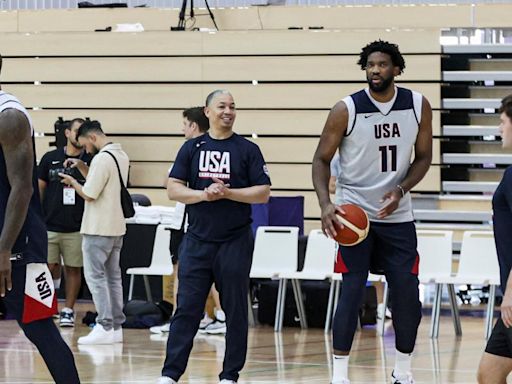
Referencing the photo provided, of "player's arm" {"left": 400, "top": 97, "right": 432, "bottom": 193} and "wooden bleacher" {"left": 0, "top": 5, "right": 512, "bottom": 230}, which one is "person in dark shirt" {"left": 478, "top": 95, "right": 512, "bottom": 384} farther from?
"wooden bleacher" {"left": 0, "top": 5, "right": 512, "bottom": 230}

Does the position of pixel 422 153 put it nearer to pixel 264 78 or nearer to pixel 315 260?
pixel 315 260

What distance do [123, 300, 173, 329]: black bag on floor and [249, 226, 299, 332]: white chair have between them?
0.82 m

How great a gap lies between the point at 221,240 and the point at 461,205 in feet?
24.9

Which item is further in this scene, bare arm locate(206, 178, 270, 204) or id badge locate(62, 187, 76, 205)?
id badge locate(62, 187, 76, 205)

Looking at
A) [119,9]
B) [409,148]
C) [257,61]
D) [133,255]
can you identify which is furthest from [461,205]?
[409,148]

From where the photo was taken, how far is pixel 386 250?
6.71 metres

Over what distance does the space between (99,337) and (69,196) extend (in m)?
1.73

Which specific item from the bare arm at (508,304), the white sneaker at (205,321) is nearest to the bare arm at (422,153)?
the bare arm at (508,304)

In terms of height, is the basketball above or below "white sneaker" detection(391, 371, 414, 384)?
above

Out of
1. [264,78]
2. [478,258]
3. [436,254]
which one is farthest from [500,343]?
[264,78]

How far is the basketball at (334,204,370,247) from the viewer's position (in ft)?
21.2

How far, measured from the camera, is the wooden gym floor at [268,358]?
7.85 m

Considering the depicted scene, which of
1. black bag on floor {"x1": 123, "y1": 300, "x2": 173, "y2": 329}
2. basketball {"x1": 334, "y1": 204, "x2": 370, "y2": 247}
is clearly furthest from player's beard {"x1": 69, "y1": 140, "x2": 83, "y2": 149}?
basketball {"x1": 334, "y1": 204, "x2": 370, "y2": 247}

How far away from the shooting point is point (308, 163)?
579 inches
